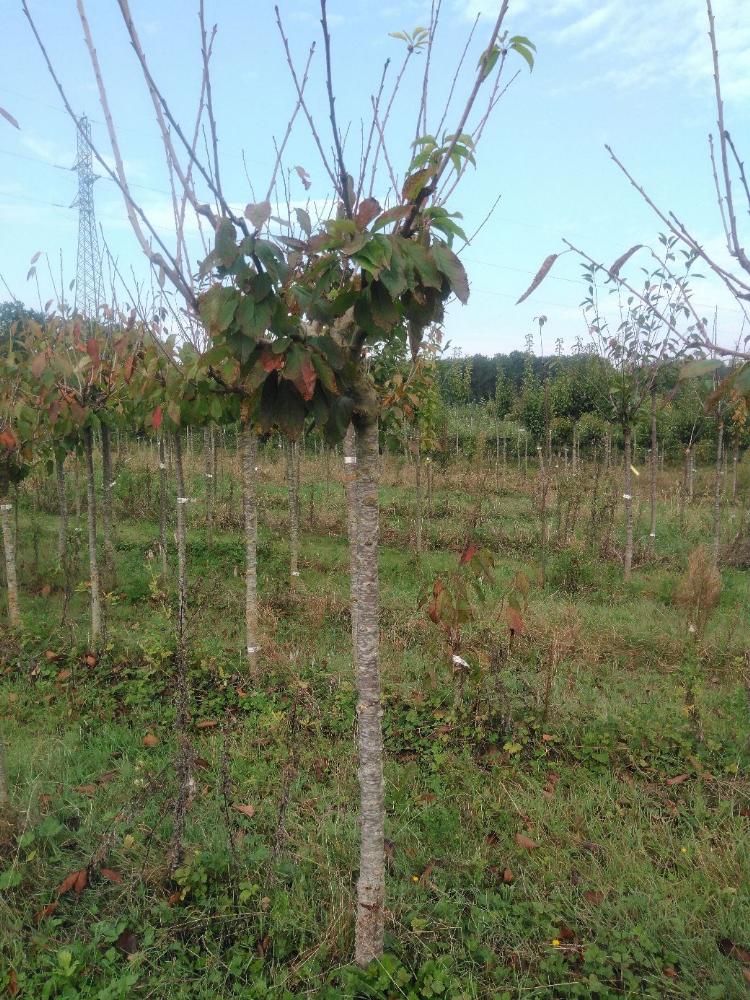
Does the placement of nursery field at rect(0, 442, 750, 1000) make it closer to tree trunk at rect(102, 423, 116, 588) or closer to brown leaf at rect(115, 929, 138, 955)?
brown leaf at rect(115, 929, 138, 955)

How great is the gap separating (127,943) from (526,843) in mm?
1600

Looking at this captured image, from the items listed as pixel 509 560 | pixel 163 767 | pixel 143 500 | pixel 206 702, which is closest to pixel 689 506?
pixel 509 560

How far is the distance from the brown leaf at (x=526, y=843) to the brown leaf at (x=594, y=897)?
0.98 feet

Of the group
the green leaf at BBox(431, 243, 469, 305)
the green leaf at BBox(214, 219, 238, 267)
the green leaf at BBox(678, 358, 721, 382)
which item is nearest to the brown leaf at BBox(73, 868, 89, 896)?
the green leaf at BBox(214, 219, 238, 267)

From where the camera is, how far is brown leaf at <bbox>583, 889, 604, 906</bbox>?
8.32 feet

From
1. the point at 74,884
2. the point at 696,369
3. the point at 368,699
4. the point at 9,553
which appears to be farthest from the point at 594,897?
the point at 9,553

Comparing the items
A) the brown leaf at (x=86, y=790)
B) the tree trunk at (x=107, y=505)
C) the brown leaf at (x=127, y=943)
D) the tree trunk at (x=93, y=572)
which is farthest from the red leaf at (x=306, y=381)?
the tree trunk at (x=107, y=505)

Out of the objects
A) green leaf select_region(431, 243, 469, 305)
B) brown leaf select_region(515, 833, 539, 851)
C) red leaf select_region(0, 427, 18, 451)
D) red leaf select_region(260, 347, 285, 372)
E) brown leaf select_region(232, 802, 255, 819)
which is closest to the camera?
green leaf select_region(431, 243, 469, 305)

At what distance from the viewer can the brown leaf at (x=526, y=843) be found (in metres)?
2.84

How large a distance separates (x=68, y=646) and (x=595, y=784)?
3.93 m

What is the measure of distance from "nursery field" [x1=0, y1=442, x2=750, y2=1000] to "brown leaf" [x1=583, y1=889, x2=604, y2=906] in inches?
0.6

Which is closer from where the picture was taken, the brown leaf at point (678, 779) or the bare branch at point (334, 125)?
the bare branch at point (334, 125)

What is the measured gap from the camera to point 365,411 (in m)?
1.99

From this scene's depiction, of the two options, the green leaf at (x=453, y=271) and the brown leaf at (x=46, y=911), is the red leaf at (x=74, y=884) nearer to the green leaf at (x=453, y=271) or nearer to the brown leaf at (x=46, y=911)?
the brown leaf at (x=46, y=911)
